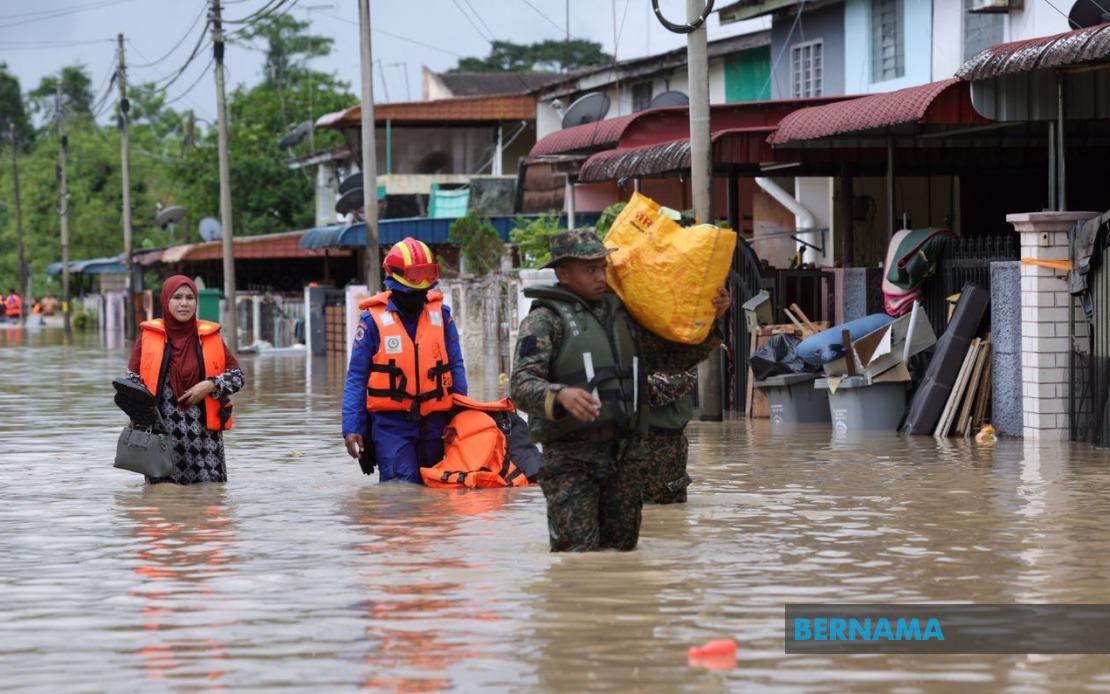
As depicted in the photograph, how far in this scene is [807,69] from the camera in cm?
3259

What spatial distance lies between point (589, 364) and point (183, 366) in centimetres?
496

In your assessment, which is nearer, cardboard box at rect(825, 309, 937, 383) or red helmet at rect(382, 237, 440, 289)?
red helmet at rect(382, 237, 440, 289)

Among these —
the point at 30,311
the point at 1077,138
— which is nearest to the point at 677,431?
the point at 1077,138

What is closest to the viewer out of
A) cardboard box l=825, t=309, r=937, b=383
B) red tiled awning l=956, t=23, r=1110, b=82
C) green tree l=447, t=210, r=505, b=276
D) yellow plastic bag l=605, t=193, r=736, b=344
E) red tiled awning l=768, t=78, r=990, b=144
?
yellow plastic bag l=605, t=193, r=736, b=344

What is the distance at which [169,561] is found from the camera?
10.5 metres

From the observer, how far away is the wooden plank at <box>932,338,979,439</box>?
1817cm

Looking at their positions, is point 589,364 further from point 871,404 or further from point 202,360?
point 871,404

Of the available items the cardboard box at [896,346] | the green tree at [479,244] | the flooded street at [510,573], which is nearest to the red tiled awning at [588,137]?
the green tree at [479,244]

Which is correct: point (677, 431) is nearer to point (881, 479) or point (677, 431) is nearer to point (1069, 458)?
point (881, 479)

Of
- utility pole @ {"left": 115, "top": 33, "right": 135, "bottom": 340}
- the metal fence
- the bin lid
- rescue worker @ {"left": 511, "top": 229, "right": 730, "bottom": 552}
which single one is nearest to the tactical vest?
rescue worker @ {"left": 511, "top": 229, "right": 730, "bottom": 552}

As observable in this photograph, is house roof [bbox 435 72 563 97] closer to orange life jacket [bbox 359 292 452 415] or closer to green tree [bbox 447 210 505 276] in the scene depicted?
green tree [bbox 447 210 505 276]

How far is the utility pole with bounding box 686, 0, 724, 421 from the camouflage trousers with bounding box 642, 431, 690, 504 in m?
8.05

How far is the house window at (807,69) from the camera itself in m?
32.1

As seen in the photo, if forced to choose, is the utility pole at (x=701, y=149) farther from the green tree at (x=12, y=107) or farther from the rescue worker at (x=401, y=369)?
the green tree at (x=12, y=107)
